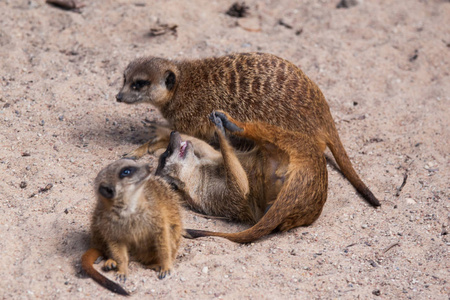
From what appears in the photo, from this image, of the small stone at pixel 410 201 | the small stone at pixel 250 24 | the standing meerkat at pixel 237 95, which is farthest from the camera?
the small stone at pixel 250 24

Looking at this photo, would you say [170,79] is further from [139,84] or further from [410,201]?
[410,201]

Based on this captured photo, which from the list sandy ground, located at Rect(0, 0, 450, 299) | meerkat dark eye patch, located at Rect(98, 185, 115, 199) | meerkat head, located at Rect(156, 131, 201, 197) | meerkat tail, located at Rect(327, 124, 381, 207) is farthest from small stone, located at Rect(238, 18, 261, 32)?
meerkat dark eye patch, located at Rect(98, 185, 115, 199)

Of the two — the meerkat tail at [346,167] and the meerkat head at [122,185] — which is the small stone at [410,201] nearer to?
the meerkat tail at [346,167]

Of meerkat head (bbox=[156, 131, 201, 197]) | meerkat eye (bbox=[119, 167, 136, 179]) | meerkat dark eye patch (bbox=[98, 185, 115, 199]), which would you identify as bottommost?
meerkat head (bbox=[156, 131, 201, 197])

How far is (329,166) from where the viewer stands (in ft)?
12.8

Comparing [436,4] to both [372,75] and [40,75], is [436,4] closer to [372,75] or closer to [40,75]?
[372,75]

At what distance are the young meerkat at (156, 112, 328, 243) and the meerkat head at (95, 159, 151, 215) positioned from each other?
0.58m

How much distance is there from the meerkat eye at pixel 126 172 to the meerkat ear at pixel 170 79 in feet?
4.86

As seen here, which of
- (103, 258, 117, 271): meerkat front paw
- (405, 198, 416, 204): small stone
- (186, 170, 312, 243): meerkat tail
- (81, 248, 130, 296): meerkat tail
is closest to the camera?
(81, 248, 130, 296): meerkat tail

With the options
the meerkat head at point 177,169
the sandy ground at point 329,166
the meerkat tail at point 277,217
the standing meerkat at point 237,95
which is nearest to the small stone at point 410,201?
the sandy ground at point 329,166

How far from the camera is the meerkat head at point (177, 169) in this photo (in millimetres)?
3488

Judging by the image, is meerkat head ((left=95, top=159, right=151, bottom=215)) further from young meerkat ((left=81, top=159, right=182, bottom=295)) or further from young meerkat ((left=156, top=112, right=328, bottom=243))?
young meerkat ((left=156, top=112, right=328, bottom=243))

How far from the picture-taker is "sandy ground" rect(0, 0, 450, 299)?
2.65 m

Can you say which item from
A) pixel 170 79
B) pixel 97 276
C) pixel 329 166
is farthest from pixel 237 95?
pixel 97 276
